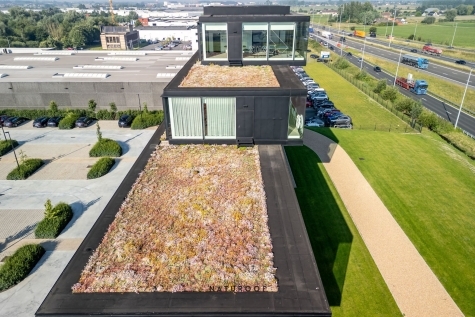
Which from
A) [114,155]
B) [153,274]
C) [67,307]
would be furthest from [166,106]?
[114,155]

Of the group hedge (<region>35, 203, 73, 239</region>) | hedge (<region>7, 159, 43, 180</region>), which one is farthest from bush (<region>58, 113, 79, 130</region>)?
hedge (<region>35, 203, 73, 239</region>)

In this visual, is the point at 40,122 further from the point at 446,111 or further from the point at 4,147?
the point at 446,111

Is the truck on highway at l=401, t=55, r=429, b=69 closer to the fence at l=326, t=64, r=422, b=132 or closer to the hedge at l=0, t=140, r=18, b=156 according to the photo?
the fence at l=326, t=64, r=422, b=132

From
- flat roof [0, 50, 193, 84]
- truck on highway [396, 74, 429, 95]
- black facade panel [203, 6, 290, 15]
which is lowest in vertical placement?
truck on highway [396, 74, 429, 95]

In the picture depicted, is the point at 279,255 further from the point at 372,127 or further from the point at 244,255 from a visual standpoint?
the point at 372,127

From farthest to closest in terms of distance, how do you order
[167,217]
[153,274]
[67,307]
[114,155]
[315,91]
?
1. [315,91]
2. [114,155]
3. [167,217]
4. [153,274]
5. [67,307]
